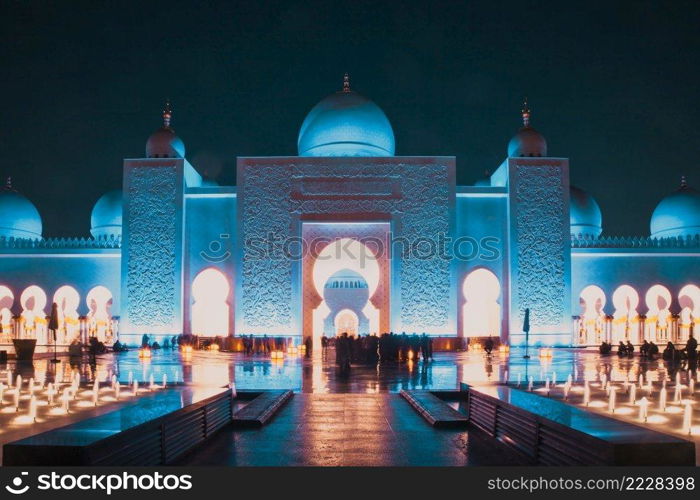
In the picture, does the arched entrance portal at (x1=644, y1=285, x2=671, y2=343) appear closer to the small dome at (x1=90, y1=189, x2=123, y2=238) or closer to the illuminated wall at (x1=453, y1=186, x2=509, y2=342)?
the illuminated wall at (x1=453, y1=186, x2=509, y2=342)

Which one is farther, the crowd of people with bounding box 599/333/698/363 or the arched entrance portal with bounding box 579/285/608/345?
the arched entrance portal with bounding box 579/285/608/345

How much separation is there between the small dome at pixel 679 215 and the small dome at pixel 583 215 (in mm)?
1510

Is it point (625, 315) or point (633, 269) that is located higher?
point (633, 269)

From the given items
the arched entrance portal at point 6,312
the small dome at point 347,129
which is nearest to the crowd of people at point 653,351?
the small dome at point 347,129

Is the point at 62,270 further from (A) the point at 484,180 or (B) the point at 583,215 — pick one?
(B) the point at 583,215

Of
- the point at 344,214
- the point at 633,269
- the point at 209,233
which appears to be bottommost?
the point at 633,269

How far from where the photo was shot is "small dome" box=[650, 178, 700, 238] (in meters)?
17.2

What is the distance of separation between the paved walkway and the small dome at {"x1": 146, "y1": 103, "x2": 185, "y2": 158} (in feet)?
39.6

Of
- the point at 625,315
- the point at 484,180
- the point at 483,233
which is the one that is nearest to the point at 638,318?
the point at 625,315

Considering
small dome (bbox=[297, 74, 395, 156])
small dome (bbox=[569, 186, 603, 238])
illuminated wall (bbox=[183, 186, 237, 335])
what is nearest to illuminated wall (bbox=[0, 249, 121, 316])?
illuminated wall (bbox=[183, 186, 237, 335])

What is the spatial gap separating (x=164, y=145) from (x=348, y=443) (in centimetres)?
1332

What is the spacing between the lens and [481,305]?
16.6 metres

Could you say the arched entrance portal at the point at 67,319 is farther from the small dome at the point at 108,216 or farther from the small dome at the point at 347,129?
the small dome at the point at 347,129

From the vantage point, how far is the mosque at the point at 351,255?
48.4ft
